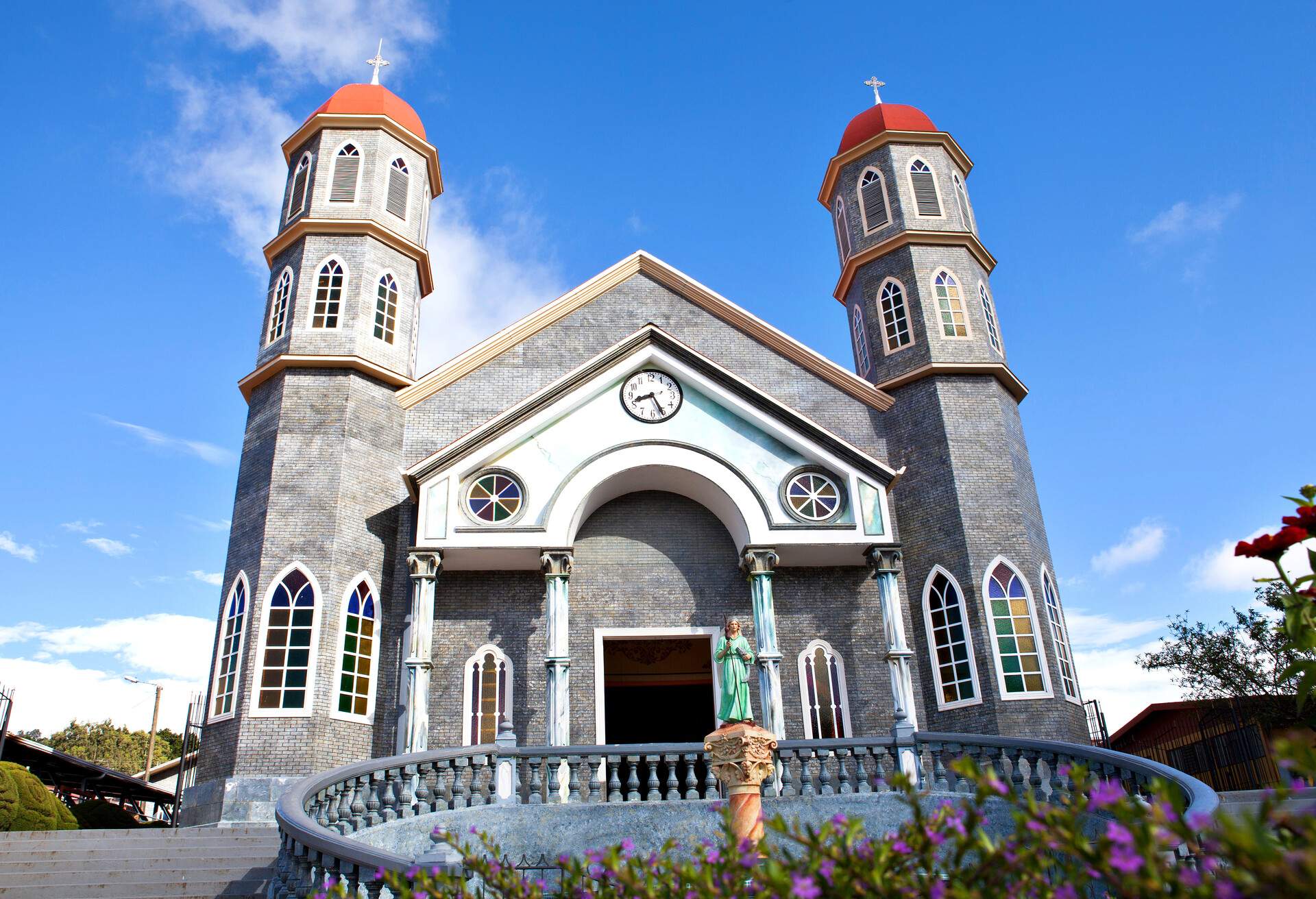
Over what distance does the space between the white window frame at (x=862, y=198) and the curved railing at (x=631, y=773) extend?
13319 mm

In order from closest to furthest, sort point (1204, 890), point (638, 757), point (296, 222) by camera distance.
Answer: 1. point (1204, 890)
2. point (638, 757)
3. point (296, 222)

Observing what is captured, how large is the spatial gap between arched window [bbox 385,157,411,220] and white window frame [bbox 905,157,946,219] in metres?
12.0

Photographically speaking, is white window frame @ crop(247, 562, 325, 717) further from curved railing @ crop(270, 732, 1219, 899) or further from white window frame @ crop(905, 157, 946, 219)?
white window frame @ crop(905, 157, 946, 219)

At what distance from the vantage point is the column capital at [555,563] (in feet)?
57.3

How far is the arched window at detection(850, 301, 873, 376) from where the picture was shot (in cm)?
2333

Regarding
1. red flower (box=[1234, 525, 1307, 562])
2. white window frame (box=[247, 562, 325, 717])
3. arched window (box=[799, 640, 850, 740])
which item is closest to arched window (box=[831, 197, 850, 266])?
arched window (box=[799, 640, 850, 740])

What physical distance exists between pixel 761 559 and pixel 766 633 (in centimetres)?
137

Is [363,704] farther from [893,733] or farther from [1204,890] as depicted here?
[1204,890]

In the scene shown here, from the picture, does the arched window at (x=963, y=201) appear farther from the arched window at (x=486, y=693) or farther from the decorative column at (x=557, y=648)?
the arched window at (x=486, y=693)

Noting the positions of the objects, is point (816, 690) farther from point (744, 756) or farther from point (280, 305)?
point (280, 305)

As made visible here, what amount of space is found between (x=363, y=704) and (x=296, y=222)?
10749 millimetres

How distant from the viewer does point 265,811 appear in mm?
15945

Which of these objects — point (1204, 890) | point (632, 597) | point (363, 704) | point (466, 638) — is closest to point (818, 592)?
point (632, 597)

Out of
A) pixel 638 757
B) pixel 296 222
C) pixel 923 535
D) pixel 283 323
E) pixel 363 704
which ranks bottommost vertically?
pixel 638 757
